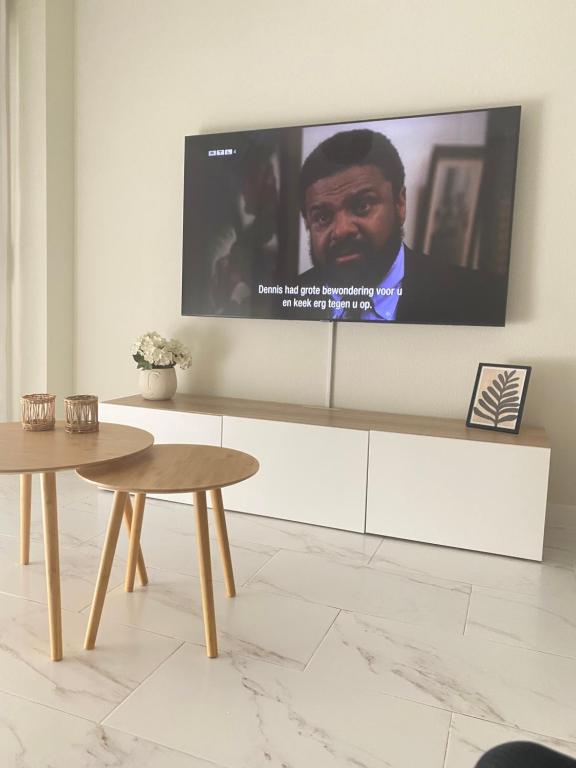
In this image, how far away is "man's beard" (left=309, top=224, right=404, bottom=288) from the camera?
293cm

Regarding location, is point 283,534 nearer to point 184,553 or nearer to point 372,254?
point 184,553

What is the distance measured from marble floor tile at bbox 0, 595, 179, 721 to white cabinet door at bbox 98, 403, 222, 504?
1058 mm

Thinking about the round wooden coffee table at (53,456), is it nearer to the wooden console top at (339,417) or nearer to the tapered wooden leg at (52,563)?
the tapered wooden leg at (52,563)

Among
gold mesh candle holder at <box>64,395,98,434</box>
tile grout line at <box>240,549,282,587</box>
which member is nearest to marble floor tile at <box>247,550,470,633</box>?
tile grout line at <box>240,549,282,587</box>

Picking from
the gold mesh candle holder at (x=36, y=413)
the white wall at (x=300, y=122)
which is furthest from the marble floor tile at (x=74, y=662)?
the white wall at (x=300, y=122)

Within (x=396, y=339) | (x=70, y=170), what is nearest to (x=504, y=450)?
(x=396, y=339)

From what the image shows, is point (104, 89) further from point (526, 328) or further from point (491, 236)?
point (526, 328)

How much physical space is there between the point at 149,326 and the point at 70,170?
3.52 feet

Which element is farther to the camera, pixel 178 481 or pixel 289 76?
pixel 289 76

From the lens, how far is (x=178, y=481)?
1697mm

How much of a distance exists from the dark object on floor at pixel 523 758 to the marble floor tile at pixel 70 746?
0.71 metres

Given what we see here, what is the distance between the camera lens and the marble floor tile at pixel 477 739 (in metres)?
1.38

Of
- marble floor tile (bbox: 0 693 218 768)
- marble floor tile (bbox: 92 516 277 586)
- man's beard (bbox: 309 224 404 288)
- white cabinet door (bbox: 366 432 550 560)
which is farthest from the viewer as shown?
man's beard (bbox: 309 224 404 288)

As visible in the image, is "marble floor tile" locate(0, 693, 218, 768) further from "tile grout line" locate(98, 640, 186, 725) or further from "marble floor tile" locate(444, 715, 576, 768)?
"marble floor tile" locate(444, 715, 576, 768)
